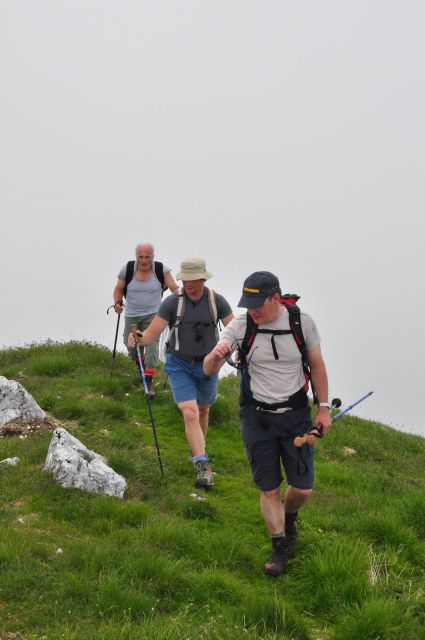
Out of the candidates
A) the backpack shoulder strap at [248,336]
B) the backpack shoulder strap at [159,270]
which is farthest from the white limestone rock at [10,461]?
the backpack shoulder strap at [159,270]

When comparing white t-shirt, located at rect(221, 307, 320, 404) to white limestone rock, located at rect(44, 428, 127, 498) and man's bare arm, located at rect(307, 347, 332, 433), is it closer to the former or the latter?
man's bare arm, located at rect(307, 347, 332, 433)

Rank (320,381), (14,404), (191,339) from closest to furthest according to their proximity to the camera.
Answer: (320,381) < (191,339) < (14,404)

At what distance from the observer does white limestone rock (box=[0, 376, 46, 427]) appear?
1042cm

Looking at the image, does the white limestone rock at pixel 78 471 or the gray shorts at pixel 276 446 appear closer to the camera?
the gray shorts at pixel 276 446

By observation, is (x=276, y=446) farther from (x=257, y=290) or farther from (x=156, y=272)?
(x=156, y=272)

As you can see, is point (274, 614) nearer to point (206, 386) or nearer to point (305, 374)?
point (305, 374)

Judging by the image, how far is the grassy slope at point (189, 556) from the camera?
5.52m

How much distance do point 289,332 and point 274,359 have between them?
323 mm

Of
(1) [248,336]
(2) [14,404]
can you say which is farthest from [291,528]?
(2) [14,404]

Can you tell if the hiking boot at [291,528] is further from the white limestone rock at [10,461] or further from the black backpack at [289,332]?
the white limestone rock at [10,461]

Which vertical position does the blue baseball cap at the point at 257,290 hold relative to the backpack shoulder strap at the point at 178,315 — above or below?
above

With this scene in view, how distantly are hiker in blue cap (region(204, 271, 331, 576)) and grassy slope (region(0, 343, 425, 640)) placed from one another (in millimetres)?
653

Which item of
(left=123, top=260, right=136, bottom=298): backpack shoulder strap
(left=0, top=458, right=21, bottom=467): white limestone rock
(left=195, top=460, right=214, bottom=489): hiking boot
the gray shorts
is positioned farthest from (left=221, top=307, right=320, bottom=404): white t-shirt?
(left=123, top=260, right=136, bottom=298): backpack shoulder strap

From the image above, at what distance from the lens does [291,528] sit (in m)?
7.17
